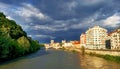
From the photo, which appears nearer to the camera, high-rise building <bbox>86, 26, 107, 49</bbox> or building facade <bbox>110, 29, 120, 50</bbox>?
building facade <bbox>110, 29, 120, 50</bbox>

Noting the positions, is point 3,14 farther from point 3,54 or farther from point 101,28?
point 101,28

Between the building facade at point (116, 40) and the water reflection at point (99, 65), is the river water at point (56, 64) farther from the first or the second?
the building facade at point (116, 40)

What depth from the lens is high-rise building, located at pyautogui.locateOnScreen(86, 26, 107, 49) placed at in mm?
109875

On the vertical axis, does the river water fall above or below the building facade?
below

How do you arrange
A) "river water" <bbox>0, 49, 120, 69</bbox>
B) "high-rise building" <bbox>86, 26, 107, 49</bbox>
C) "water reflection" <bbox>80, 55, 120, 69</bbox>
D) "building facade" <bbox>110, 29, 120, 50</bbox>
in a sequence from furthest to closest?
"high-rise building" <bbox>86, 26, 107, 49</bbox>
"building facade" <bbox>110, 29, 120, 50</bbox>
"water reflection" <bbox>80, 55, 120, 69</bbox>
"river water" <bbox>0, 49, 120, 69</bbox>

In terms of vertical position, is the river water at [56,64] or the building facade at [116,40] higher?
the building facade at [116,40]

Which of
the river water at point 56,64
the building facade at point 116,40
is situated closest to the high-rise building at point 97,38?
the building facade at point 116,40

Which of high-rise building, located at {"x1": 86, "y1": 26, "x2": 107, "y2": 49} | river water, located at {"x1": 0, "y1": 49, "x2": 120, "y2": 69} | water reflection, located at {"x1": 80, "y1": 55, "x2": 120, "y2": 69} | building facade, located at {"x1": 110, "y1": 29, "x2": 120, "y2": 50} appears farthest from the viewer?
high-rise building, located at {"x1": 86, "y1": 26, "x2": 107, "y2": 49}

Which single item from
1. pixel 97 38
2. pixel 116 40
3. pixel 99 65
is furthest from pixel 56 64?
pixel 97 38

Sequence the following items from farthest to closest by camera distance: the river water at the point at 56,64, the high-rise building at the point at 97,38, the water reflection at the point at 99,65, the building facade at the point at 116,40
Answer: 1. the high-rise building at the point at 97,38
2. the building facade at the point at 116,40
3. the water reflection at the point at 99,65
4. the river water at the point at 56,64

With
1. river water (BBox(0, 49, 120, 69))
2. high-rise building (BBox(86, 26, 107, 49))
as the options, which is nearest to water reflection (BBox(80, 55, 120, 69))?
river water (BBox(0, 49, 120, 69))

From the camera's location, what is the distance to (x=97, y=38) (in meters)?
112

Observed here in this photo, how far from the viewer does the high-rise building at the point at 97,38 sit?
109875 mm

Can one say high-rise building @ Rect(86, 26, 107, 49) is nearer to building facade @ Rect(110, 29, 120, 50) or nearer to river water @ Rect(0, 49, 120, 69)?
building facade @ Rect(110, 29, 120, 50)
